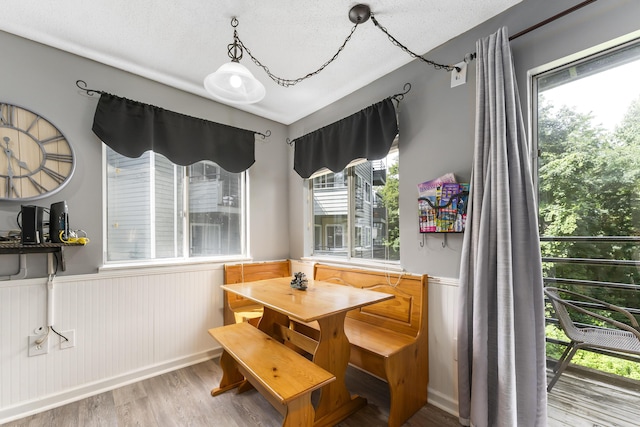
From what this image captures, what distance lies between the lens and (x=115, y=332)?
229 cm

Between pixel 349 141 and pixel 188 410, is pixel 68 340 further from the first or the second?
pixel 349 141

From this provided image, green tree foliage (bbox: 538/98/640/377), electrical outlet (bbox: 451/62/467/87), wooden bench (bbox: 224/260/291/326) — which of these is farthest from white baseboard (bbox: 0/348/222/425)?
electrical outlet (bbox: 451/62/467/87)

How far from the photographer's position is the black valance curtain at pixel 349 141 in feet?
7.68

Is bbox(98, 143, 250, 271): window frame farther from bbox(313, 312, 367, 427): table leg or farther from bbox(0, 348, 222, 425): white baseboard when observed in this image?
bbox(313, 312, 367, 427): table leg

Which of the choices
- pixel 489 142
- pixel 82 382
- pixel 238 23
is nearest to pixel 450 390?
pixel 489 142

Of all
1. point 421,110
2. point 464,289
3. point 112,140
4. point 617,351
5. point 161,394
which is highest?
point 421,110

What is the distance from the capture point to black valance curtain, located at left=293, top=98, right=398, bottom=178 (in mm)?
2342

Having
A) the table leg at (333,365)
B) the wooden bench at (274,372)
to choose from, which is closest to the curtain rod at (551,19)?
the table leg at (333,365)

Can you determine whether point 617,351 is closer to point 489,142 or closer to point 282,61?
point 489,142

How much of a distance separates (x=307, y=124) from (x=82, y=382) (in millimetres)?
3133

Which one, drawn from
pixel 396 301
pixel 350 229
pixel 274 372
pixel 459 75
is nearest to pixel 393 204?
pixel 350 229

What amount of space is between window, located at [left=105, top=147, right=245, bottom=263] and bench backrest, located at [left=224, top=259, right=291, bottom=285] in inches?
9.3

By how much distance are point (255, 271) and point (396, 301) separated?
1.60 metres

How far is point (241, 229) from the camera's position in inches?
126
